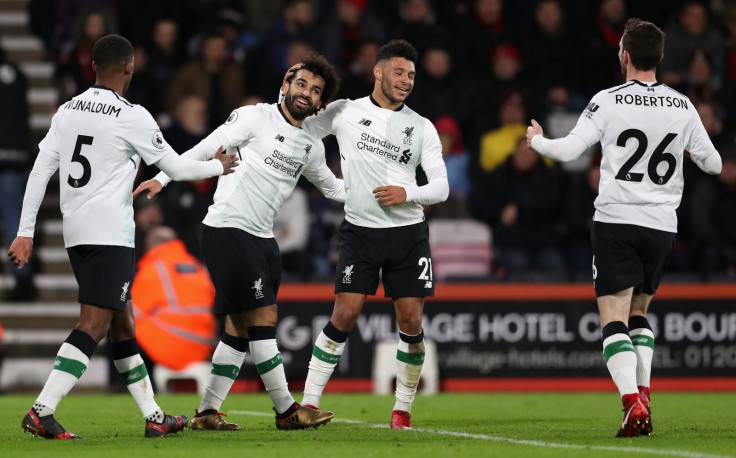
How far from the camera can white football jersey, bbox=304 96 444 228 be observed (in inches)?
323

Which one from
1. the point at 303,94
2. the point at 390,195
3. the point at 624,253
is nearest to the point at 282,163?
the point at 303,94

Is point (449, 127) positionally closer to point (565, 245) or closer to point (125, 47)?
point (565, 245)

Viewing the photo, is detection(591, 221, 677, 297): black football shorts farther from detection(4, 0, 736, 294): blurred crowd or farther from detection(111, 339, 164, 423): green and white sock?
detection(4, 0, 736, 294): blurred crowd

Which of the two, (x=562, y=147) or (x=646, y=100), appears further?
(x=646, y=100)

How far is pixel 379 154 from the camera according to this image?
26.9ft

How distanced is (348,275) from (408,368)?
2.41ft

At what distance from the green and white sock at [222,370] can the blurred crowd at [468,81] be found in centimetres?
517

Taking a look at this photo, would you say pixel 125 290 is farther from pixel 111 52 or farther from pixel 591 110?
pixel 591 110

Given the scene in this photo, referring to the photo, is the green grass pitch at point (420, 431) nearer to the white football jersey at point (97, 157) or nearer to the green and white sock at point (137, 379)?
the green and white sock at point (137, 379)

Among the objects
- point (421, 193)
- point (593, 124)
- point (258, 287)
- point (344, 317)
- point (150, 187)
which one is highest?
point (593, 124)

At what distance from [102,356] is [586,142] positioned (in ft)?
26.8

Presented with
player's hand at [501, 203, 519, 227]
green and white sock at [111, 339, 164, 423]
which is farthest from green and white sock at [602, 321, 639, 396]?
player's hand at [501, 203, 519, 227]

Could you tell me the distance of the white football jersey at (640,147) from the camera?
7539 mm

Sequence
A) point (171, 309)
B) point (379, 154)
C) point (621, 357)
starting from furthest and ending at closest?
point (171, 309), point (379, 154), point (621, 357)
